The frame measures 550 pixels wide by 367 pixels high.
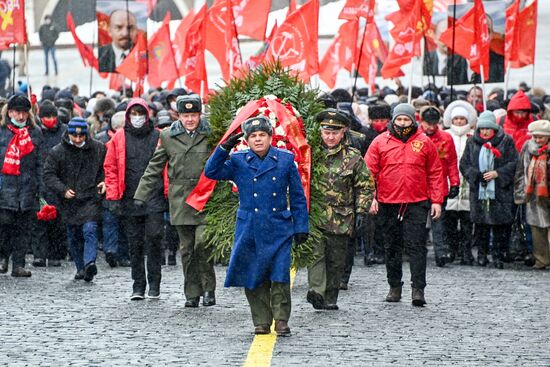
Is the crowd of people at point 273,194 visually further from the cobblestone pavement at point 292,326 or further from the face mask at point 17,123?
the cobblestone pavement at point 292,326

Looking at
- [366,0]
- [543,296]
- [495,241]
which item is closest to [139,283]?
[543,296]

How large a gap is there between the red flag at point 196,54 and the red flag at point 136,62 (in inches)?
63.5

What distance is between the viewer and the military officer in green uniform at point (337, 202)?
12.9 metres

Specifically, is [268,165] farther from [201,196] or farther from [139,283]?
[139,283]

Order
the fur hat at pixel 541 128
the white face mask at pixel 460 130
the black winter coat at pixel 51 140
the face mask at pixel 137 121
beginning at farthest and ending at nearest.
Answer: the white face mask at pixel 460 130 → the fur hat at pixel 541 128 → the black winter coat at pixel 51 140 → the face mask at pixel 137 121

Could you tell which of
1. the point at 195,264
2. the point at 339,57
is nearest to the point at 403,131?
the point at 195,264

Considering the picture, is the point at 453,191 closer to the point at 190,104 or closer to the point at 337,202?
the point at 337,202

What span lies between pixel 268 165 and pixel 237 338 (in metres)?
1.26

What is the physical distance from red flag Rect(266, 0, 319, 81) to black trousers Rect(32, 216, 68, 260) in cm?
440

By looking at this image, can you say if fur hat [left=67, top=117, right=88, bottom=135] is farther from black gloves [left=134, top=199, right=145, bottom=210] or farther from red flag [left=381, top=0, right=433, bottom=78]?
red flag [left=381, top=0, right=433, bottom=78]

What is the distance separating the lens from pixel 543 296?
14.1 metres

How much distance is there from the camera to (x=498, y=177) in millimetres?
17109

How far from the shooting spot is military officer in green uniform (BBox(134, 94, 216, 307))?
13102mm

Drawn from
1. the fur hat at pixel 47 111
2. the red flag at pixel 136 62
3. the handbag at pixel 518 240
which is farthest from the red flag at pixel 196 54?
the handbag at pixel 518 240
